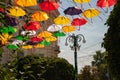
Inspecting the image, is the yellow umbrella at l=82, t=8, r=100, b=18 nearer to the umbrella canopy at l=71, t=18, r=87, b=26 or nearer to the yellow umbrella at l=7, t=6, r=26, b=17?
the umbrella canopy at l=71, t=18, r=87, b=26

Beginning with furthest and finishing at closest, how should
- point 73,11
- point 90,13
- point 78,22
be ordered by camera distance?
point 78,22, point 73,11, point 90,13

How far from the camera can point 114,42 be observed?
9.91 metres

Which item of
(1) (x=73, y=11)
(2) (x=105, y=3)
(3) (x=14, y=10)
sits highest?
(1) (x=73, y=11)

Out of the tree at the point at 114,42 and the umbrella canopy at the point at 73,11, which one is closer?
the tree at the point at 114,42

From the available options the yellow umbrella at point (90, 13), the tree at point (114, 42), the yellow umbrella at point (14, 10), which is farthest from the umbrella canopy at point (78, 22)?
the yellow umbrella at point (14, 10)

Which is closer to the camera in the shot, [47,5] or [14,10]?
[14,10]

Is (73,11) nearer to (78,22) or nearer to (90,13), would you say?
(78,22)

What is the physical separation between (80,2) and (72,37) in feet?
43.8

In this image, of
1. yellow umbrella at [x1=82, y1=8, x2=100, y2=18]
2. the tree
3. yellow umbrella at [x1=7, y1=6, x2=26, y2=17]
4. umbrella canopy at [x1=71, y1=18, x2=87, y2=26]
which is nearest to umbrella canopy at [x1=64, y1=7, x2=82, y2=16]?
umbrella canopy at [x1=71, y1=18, x2=87, y2=26]

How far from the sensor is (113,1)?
33.0ft

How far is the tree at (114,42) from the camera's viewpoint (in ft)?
32.2

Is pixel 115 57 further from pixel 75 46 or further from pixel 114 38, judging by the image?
pixel 75 46

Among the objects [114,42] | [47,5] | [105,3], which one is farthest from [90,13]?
[114,42]

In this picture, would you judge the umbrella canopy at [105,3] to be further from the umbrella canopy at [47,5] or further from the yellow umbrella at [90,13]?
the umbrella canopy at [47,5]
